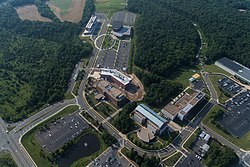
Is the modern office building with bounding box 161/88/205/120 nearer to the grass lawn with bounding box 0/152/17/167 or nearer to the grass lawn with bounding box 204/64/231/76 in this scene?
the grass lawn with bounding box 204/64/231/76

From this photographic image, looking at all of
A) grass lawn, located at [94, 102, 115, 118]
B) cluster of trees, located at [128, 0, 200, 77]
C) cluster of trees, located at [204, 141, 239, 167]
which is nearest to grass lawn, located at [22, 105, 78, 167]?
grass lawn, located at [94, 102, 115, 118]

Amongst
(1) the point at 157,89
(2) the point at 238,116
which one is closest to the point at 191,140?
(2) the point at 238,116

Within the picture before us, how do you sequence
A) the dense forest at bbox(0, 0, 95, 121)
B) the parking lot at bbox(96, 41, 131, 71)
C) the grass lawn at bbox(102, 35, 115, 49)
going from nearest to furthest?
1. the dense forest at bbox(0, 0, 95, 121)
2. the parking lot at bbox(96, 41, 131, 71)
3. the grass lawn at bbox(102, 35, 115, 49)

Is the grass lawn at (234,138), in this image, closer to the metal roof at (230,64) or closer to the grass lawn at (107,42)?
the metal roof at (230,64)

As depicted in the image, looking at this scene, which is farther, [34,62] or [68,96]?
[34,62]

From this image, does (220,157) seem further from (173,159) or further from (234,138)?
(173,159)

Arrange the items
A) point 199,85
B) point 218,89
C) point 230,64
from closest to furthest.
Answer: point 218,89
point 199,85
point 230,64
